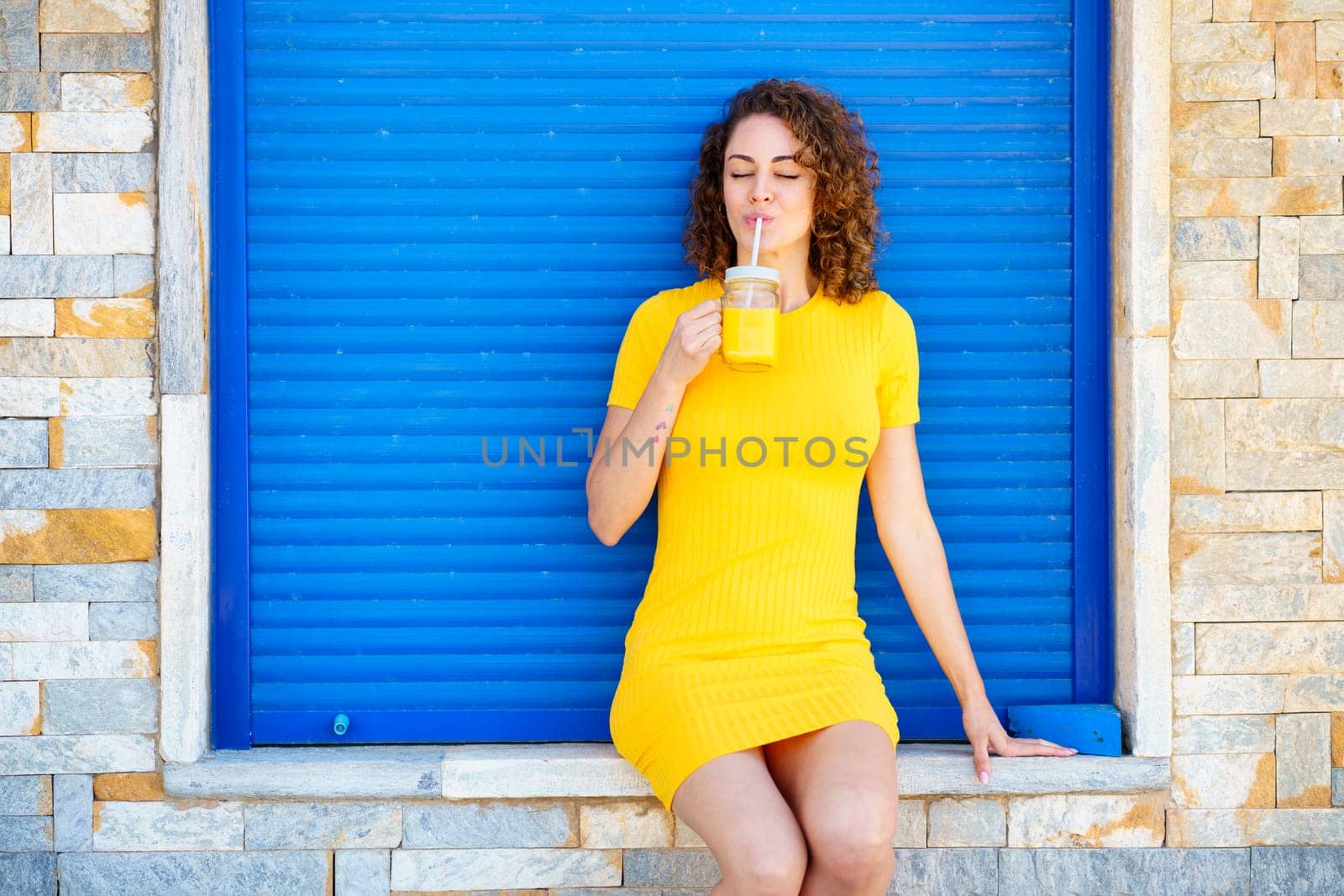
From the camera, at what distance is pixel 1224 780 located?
2.54m

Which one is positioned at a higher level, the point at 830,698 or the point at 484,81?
the point at 484,81

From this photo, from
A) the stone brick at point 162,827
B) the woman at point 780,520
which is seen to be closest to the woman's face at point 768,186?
the woman at point 780,520

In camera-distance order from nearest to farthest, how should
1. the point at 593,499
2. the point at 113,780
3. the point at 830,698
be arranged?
the point at 830,698 < the point at 593,499 < the point at 113,780

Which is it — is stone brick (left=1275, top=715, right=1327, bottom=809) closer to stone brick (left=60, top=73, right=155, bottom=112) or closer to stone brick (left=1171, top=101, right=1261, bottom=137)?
stone brick (left=1171, top=101, right=1261, bottom=137)

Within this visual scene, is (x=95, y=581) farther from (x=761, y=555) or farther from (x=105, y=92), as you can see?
(x=761, y=555)

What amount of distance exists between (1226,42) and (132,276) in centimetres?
268

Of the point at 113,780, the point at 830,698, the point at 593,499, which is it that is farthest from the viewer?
the point at 113,780

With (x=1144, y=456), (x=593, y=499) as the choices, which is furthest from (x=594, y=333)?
(x=1144, y=456)

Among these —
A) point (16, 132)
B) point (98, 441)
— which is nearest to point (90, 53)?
point (16, 132)

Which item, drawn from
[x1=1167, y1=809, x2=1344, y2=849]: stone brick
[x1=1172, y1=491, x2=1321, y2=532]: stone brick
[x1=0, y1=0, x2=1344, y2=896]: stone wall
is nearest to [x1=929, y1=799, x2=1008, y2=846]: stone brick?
[x1=0, y1=0, x2=1344, y2=896]: stone wall

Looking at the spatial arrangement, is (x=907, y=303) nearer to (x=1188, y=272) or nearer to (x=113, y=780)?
(x=1188, y=272)

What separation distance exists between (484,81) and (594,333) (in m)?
0.69

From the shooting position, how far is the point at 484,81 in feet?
8.63

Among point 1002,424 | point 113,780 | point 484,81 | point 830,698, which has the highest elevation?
point 484,81
